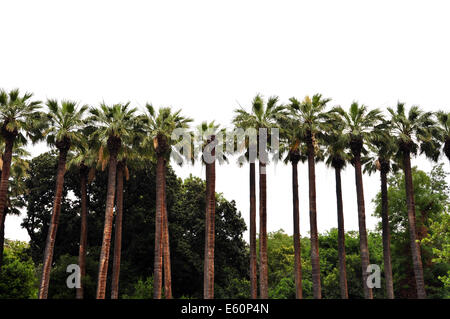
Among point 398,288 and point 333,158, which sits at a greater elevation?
point 333,158

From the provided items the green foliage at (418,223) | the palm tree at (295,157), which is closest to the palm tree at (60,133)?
the palm tree at (295,157)

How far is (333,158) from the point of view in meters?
37.9

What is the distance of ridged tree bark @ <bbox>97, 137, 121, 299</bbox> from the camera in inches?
1201

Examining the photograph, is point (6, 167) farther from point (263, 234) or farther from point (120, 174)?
point (263, 234)

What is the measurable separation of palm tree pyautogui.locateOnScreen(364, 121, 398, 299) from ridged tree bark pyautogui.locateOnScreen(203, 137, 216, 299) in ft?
41.0

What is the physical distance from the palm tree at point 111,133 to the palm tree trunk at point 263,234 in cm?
990

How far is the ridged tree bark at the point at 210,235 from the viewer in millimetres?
30375

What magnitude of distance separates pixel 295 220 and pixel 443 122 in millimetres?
13336

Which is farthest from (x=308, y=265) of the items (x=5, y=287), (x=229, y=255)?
(x=5, y=287)

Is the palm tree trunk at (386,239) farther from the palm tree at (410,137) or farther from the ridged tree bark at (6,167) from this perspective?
the ridged tree bark at (6,167)

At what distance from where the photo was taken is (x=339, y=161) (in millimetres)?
37938

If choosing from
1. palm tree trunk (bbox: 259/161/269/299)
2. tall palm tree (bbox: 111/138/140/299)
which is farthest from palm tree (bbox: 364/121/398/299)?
tall palm tree (bbox: 111/138/140/299)
